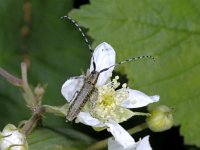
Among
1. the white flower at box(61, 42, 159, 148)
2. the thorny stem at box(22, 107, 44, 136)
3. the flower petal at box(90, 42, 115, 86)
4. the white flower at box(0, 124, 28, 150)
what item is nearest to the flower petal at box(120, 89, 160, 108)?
the white flower at box(61, 42, 159, 148)

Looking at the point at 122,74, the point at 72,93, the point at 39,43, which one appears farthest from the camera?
the point at 39,43

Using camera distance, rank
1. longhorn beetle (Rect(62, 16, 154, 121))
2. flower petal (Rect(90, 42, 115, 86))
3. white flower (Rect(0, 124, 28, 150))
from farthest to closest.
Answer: flower petal (Rect(90, 42, 115, 86)) → longhorn beetle (Rect(62, 16, 154, 121)) → white flower (Rect(0, 124, 28, 150))

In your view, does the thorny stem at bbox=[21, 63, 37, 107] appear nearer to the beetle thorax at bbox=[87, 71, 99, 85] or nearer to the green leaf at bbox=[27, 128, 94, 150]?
the green leaf at bbox=[27, 128, 94, 150]

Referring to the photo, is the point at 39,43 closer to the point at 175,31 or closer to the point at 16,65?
the point at 16,65

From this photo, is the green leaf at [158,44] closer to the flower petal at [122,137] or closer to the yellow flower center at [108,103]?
the yellow flower center at [108,103]

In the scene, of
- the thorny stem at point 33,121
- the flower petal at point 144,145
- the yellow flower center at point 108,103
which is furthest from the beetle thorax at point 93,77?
the flower petal at point 144,145

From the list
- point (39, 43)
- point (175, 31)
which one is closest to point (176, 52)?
point (175, 31)

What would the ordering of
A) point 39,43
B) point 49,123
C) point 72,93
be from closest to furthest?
1. point 72,93
2. point 49,123
3. point 39,43
